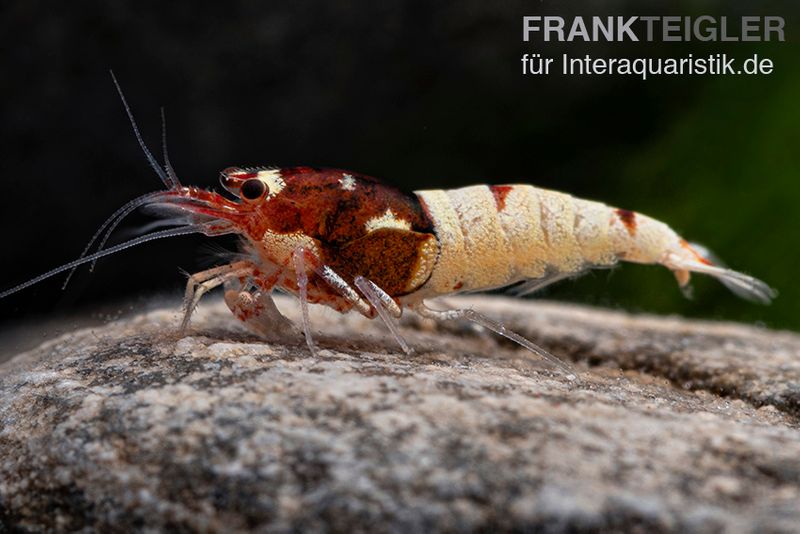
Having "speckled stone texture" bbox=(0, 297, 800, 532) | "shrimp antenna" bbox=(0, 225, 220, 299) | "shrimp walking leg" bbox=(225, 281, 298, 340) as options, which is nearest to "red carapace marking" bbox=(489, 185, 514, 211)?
"speckled stone texture" bbox=(0, 297, 800, 532)

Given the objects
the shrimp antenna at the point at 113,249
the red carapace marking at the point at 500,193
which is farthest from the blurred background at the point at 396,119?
the red carapace marking at the point at 500,193

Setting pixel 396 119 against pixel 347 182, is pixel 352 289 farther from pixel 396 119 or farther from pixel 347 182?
pixel 396 119

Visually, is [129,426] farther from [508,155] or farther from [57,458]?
[508,155]

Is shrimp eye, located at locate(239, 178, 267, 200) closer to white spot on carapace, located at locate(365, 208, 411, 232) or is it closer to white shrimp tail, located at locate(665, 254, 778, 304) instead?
white spot on carapace, located at locate(365, 208, 411, 232)

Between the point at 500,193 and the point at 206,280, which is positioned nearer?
the point at 206,280

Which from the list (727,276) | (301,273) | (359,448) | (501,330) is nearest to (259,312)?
(301,273)

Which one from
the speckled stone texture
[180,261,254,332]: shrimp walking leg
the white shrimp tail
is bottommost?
the speckled stone texture

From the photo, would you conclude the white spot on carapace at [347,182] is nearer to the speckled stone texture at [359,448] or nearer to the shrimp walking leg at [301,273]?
the shrimp walking leg at [301,273]
